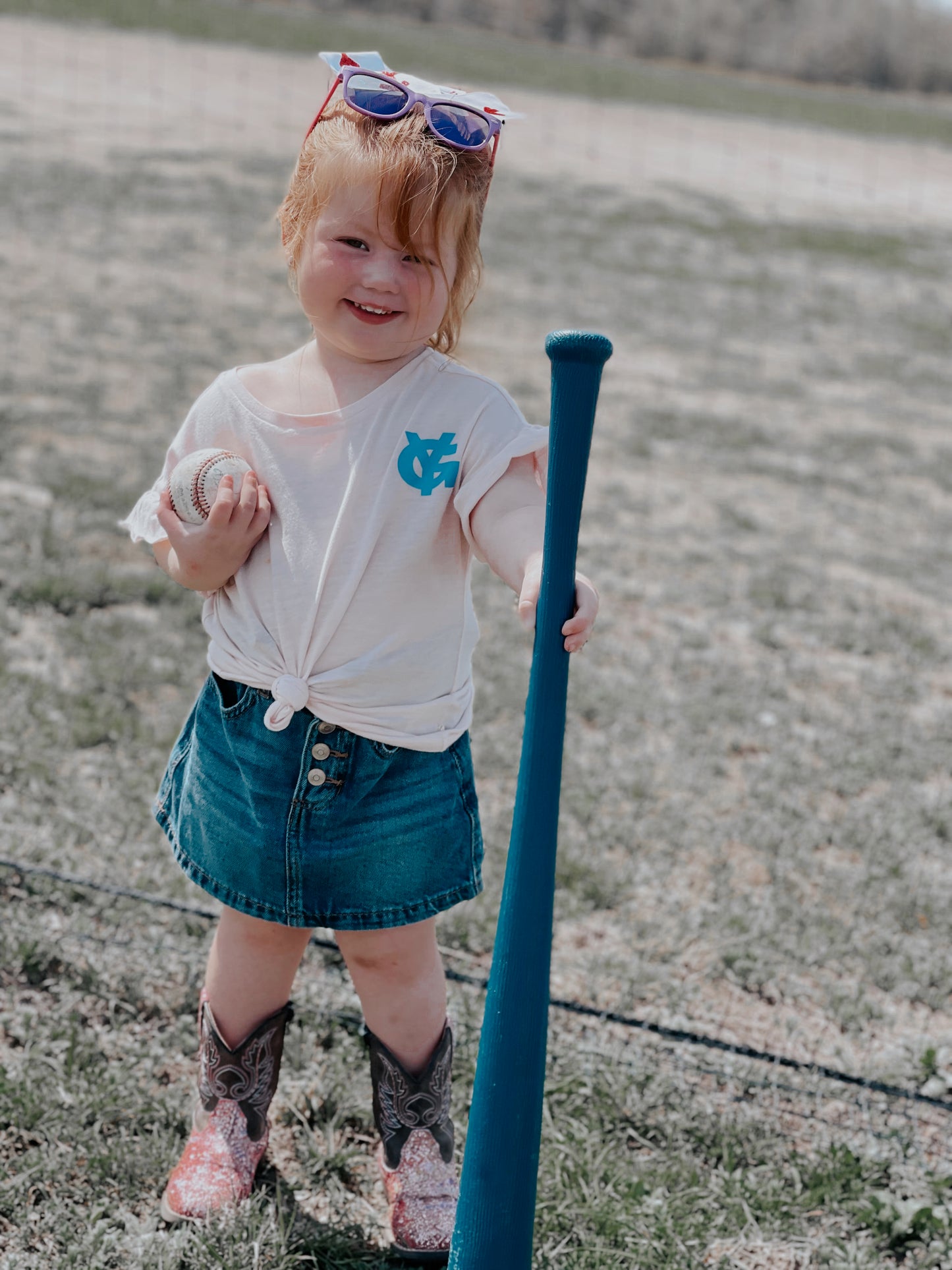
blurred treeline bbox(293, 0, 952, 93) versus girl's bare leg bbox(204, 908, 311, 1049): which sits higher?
blurred treeline bbox(293, 0, 952, 93)

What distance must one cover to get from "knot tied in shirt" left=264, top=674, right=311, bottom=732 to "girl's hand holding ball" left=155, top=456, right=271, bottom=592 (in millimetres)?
153

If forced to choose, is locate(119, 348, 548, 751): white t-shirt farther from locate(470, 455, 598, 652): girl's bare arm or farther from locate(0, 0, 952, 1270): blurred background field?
locate(0, 0, 952, 1270): blurred background field

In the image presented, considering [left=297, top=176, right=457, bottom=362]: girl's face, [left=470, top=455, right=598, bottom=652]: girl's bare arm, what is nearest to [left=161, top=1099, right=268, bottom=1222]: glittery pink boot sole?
[left=470, top=455, right=598, bottom=652]: girl's bare arm

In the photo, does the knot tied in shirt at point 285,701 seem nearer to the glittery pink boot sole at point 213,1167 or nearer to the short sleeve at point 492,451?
the short sleeve at point 492,451

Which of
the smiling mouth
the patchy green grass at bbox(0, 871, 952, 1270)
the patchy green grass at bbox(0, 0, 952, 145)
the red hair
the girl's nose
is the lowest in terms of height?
the patchy green grass at bbox(0, 871, 952, 1270)

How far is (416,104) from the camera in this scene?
1.40 meters

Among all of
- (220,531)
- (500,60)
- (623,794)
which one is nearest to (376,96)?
(220,531)

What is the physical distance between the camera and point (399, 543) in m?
1.47

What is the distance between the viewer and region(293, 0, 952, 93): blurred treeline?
30.9m

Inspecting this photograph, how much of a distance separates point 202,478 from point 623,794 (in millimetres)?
1660

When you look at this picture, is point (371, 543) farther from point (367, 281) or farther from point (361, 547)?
point (367, 281)

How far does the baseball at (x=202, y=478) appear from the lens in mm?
1498

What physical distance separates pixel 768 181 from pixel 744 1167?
15.2m

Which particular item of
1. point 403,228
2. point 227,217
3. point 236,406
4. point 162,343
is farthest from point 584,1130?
point 227,217
